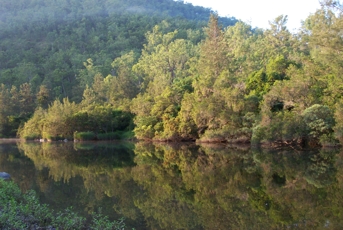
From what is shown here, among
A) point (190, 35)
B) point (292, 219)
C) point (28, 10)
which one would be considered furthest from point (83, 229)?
point (28, 10)

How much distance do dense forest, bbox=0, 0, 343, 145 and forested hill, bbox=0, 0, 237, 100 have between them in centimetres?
55

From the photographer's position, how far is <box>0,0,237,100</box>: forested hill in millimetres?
95875

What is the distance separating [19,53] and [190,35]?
50.6 meters

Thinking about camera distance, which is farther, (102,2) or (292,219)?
(102,2)

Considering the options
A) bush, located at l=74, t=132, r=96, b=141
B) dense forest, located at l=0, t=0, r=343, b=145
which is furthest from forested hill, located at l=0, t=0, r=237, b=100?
bush, located at l=74, t=132, r=96, b=141

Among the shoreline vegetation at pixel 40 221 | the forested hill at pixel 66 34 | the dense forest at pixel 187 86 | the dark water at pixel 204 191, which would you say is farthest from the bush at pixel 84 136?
the shoreline vegetation at pixel 40 221

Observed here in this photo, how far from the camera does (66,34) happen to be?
131 meters

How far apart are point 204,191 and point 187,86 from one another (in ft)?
123

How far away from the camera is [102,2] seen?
169500 millimetres

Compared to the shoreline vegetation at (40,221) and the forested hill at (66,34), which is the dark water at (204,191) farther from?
the forested hill at (66,34)

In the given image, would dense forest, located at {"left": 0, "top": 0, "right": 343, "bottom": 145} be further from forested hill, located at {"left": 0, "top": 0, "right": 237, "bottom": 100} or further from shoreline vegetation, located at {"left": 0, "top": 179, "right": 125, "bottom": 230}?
shoreline vegetation, located at {"left": 0, "top": 179, "right": 125, "bottom": 230}

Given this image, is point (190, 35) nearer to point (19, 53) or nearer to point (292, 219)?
point (19, 53)

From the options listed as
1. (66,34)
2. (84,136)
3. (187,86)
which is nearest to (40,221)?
(187,86)

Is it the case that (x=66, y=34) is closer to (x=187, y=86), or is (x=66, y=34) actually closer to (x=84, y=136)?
(x=84, y=136)
